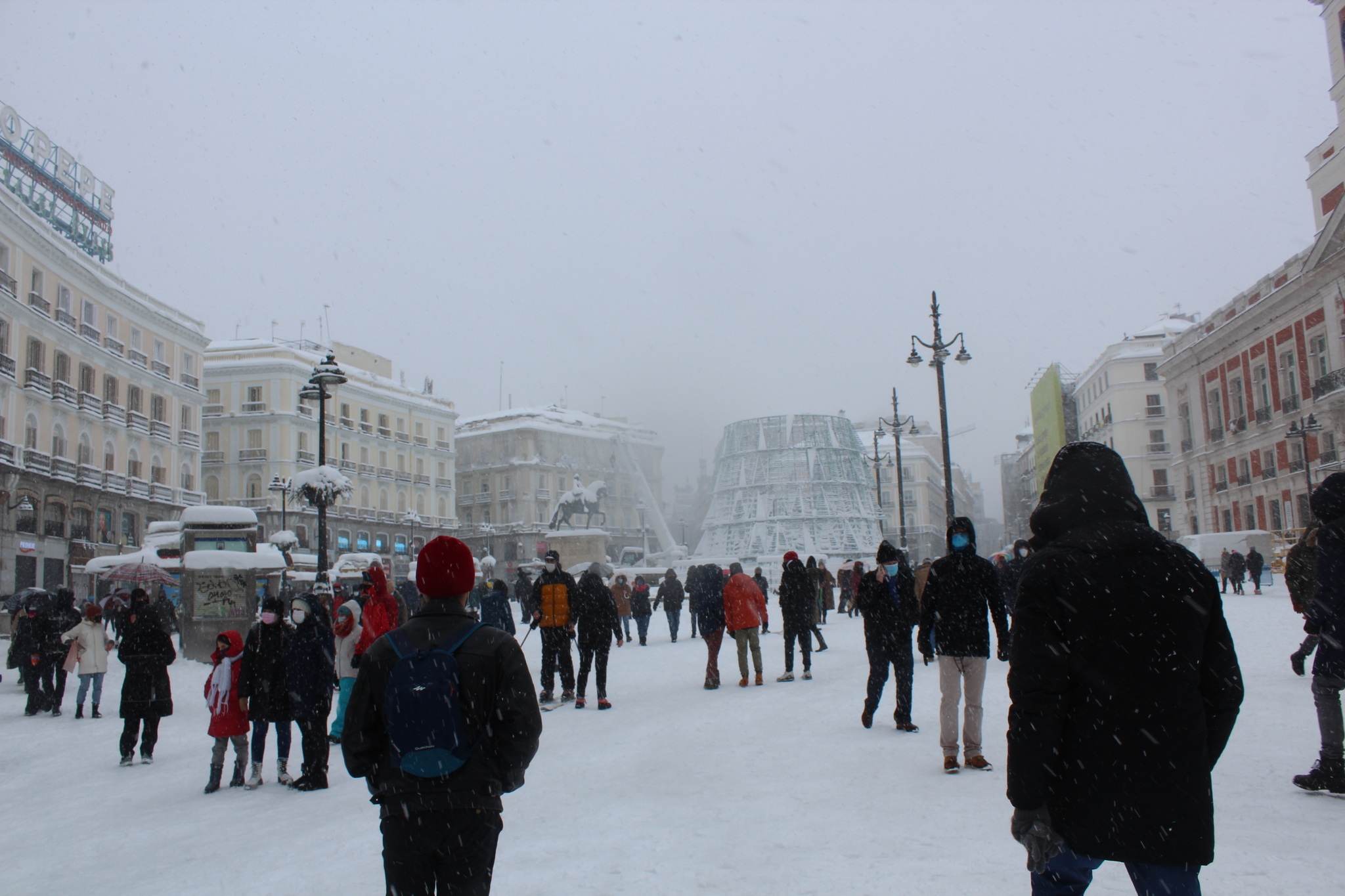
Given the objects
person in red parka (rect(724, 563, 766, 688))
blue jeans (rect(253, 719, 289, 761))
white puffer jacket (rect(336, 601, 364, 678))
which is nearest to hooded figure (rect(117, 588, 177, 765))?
blue jeans (rect(253, 719, 289, 761))

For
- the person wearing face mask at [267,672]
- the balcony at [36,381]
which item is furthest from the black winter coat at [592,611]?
the balcony at [36,381]

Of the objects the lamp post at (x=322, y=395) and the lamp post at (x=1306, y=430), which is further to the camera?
the lamp post at (x=1306, y=430)

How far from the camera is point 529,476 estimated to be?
73438mm

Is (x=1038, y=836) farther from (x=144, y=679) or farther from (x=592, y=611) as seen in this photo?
(x=144, y=679)

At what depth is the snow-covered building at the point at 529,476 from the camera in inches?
2822

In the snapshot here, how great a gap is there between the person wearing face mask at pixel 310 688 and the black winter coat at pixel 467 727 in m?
4.53

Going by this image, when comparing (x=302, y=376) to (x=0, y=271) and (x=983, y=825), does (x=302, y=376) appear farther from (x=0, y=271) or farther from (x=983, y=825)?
(x=983, y=825)

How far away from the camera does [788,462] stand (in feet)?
153

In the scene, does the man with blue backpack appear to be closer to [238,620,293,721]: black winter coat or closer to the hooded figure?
[238,620,293,721]: black winter coat

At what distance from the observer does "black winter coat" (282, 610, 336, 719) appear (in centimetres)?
708

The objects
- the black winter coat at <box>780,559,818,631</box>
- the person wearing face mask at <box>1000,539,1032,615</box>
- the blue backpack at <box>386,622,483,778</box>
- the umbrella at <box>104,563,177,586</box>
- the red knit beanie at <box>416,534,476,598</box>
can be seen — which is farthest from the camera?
the umbrella at <box>104,563,177,586</box>

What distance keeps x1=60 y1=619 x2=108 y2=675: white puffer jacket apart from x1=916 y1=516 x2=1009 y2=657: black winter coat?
32.3 ft

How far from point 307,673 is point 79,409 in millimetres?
32626

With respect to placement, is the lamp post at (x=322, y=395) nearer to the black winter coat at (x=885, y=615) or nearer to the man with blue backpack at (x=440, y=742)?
the black winter coat at (x=885, y=615)
